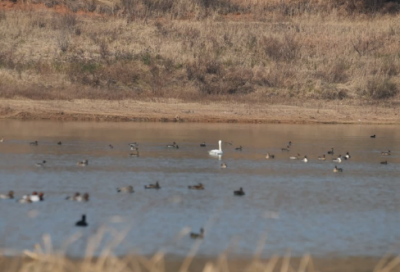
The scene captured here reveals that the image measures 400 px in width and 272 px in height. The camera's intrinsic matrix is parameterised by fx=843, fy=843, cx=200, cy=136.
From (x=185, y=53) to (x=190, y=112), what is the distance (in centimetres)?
601

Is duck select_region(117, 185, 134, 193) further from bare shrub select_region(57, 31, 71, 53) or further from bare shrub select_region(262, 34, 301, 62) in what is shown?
bare shrub select_region(262, 34, 301, 62)

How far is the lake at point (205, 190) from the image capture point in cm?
1252

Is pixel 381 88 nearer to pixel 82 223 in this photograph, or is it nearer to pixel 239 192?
pixel 239 192

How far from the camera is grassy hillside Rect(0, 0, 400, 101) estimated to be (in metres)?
30.8

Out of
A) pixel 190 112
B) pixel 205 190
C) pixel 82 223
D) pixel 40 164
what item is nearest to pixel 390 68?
pixel 190 112

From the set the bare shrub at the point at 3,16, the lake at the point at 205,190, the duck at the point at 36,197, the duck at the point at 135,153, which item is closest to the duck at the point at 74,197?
the lake at the point at 205,190

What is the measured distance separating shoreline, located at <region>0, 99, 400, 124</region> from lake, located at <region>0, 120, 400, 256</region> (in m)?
0.85

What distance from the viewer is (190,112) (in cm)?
2836

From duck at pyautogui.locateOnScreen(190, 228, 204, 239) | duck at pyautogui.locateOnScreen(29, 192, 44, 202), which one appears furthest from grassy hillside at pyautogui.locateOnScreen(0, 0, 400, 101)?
duck at pyautogui.locateOnScreen(190, 228, 204, 239)

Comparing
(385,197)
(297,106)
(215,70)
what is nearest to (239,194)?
(385,197)

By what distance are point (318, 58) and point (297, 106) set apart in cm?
536

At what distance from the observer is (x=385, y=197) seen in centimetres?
1659

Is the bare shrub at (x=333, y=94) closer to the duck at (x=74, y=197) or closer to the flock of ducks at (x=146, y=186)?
the flock of ducks at (x=146, y=186)

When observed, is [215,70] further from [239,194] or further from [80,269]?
[80,269]
